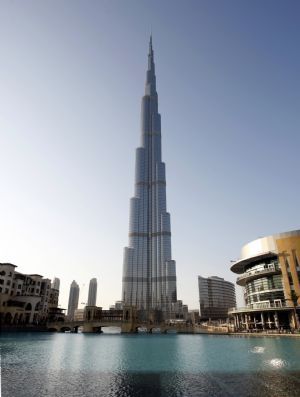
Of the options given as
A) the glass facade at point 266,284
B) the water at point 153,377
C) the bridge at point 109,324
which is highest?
the glass facade at point 266,284

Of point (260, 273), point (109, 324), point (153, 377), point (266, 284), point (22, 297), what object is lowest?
point (153, 377)

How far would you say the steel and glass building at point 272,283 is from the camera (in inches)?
4552

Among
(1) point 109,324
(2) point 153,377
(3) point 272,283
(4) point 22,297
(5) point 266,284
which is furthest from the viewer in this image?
(1) point 109,324

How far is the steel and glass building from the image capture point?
116 metres

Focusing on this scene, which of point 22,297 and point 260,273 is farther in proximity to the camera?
point 22,297


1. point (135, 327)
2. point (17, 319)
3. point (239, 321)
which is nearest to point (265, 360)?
point (239, 321)

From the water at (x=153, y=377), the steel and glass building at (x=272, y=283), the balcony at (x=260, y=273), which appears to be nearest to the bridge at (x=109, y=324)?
the steel and glass building at (x=272, y=283)

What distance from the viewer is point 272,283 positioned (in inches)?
4914

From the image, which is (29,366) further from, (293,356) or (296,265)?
(296,265)

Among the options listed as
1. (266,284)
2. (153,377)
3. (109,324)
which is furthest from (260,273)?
(153,377)

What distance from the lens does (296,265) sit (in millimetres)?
118812

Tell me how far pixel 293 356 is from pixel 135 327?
448ft

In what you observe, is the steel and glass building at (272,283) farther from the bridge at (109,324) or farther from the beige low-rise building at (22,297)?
the beige low-rise building at (22,297)

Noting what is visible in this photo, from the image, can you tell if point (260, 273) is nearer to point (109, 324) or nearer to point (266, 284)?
point (266, 284)
